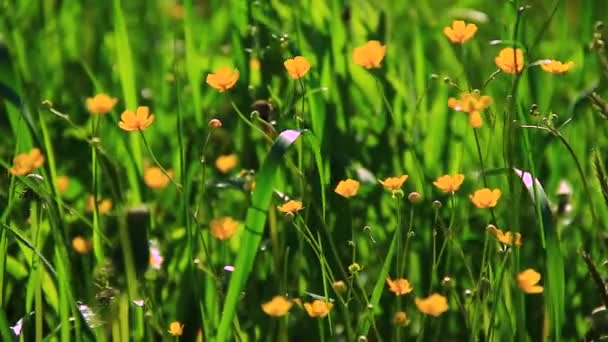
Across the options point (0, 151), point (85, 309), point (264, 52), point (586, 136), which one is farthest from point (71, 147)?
point (586, 136)

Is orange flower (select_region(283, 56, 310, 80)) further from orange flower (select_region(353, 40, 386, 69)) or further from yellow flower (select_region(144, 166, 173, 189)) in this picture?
yellow flower (select_region(144, 166, 173, 189))

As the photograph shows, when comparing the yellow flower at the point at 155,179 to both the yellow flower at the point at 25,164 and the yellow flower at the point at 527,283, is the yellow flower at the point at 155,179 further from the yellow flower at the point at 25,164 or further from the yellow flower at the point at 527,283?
the yellow flower at the point at 527,283

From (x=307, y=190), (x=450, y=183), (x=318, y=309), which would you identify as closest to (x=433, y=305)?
(x=318, y=309)

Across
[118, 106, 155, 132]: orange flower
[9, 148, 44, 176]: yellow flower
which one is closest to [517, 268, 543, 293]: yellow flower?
[118, 106, 155, 132]: orange flower

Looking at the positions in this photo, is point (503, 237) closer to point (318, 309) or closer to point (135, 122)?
point (318, 309)

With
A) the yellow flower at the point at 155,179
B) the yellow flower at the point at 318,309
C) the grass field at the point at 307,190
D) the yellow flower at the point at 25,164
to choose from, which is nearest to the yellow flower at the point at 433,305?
the grass field at the point at 307,190

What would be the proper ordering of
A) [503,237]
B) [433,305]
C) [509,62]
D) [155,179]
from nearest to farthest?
1. [433,305]
2. [503,237]
3. [509,62]
4. [155,179]

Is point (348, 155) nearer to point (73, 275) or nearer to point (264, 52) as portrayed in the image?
point (264, 52)

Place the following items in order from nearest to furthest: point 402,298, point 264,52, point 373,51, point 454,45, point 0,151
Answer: point 373,51
point 402,298
point 264,52
point 0,151
point 454,45
